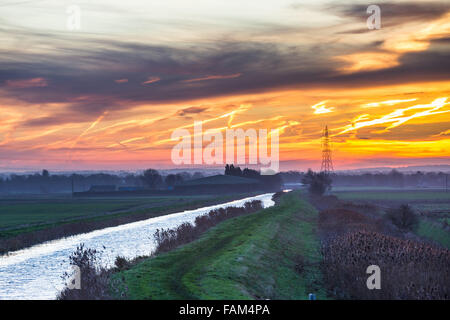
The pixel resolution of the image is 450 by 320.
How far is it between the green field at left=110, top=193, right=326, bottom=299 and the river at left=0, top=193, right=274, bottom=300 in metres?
4.75

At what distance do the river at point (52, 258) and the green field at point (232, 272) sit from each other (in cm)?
475

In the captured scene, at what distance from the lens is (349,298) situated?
23.5 meters

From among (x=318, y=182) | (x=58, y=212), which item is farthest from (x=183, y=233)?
(x=318, y=182)

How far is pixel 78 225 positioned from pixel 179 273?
42.8 m

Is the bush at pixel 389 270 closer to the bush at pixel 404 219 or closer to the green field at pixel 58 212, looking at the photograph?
the bush at pixel 404 219

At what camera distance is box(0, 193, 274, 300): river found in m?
28.9

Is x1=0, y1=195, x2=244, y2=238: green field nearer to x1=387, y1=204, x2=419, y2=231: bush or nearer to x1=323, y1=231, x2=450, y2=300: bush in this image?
x1=323, y1=231, x2=450, y2=300: bush

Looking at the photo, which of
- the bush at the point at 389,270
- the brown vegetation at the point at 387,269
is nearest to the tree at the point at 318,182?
the brown vegetation at the point at 387,269

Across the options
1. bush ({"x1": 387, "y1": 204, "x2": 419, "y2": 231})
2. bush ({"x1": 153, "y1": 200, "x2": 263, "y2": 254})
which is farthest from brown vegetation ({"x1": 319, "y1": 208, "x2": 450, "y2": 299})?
bush ({"x1": 387, "y1": 204, "x2": 419, "y2": 231})

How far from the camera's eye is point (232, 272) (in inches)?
1060

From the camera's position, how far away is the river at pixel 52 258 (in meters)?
28.9
